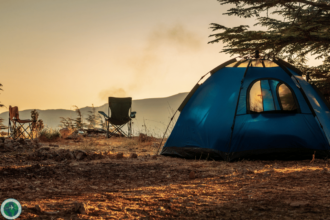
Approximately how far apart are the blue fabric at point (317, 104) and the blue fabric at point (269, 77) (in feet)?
0.45

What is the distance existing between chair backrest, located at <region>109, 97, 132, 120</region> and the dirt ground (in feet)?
18.6

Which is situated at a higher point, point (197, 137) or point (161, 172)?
point (197, 137)

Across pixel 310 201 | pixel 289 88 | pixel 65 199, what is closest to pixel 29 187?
pixel 65 199

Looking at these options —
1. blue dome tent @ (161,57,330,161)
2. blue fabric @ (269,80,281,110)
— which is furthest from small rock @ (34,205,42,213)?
blue fabric @ (269,80,281,110)

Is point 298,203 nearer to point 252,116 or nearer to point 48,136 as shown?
point 252,116

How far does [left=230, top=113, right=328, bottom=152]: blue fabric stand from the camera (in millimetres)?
5422

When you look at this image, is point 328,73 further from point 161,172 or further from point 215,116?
point 161,172

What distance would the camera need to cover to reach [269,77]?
5660 millimetres

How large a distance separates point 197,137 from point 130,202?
131 inches

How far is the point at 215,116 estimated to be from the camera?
18.7 feet

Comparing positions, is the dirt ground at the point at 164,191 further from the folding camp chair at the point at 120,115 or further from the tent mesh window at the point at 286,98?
the folding camp chair at the point at 120,115

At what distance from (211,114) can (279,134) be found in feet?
4.07

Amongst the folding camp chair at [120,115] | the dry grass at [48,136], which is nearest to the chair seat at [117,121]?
the folding camp chair at [120,115]

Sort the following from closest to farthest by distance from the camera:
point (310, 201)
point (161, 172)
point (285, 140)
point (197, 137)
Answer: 1. point (310, 201)
2. point (161, 172)
3. point (285, 140)
4. point (197, 137)
